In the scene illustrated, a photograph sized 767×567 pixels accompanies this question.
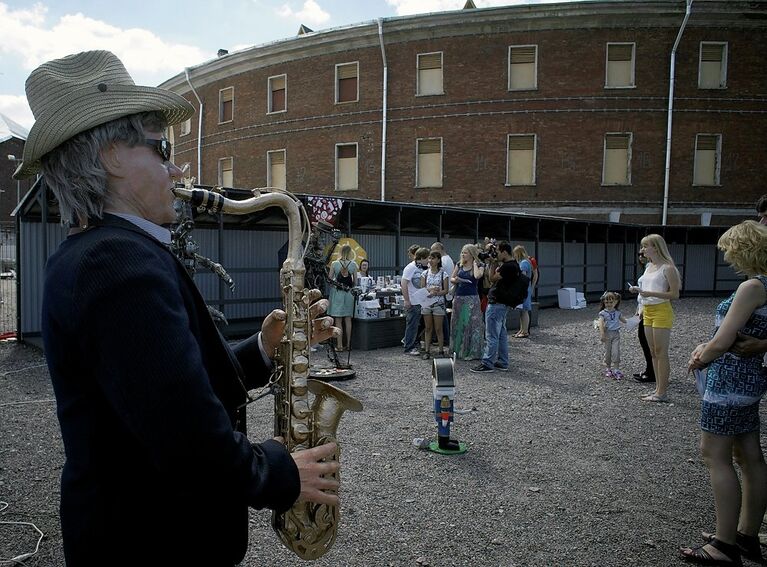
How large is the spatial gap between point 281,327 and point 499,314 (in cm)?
708

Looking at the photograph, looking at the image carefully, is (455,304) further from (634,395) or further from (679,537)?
(679,537)

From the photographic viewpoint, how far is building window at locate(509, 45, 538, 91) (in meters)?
23.5

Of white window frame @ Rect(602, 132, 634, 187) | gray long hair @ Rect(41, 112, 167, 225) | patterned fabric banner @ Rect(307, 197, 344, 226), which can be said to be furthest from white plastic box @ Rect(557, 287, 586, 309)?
gray long hair @ Rect(41, 112, 167, 225)

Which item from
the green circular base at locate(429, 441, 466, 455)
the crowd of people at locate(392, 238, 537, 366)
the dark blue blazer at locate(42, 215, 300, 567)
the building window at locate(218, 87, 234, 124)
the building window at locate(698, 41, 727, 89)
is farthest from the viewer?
the building window at locate(218, 87, 234, 124)

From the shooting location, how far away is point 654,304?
6.70 meters

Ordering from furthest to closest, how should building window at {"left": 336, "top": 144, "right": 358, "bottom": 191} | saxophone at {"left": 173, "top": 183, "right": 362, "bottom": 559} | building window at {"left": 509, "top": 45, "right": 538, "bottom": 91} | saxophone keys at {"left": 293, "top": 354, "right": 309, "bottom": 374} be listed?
building window at {"left": 336, "top": 144, "right": 358, "bottom": 191} → building window at {"left": 509, "top": 45, "right": 538, "bottom": 91} → saxophone keys at {"left": 293, "top": 354, "right": 309, "bottom": 374} → saxophone at {"left": 173, "top": 183, "right": 362, "bottom": 559}

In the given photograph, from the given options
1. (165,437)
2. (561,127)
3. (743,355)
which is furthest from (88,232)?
(561,127)

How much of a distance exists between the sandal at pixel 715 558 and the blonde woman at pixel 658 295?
3.60 metres

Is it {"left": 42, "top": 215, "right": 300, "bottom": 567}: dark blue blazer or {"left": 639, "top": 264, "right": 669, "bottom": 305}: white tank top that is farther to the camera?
{"left": 639, "top": 264, "right": 669, "bottom": 305}: white tank top

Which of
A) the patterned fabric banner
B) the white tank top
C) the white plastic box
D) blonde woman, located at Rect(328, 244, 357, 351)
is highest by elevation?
the patterned fabric banner

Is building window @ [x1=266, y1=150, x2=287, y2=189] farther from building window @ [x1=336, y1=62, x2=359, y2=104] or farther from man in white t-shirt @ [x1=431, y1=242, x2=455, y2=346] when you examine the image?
man in white t-shirt @ [x1=431, y1=242, x2=455, y2=346]

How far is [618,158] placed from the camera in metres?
23.5

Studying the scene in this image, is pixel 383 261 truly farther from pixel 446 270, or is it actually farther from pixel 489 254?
pixel 489 254

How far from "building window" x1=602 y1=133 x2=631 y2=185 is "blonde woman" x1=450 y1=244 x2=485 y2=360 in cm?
1632
